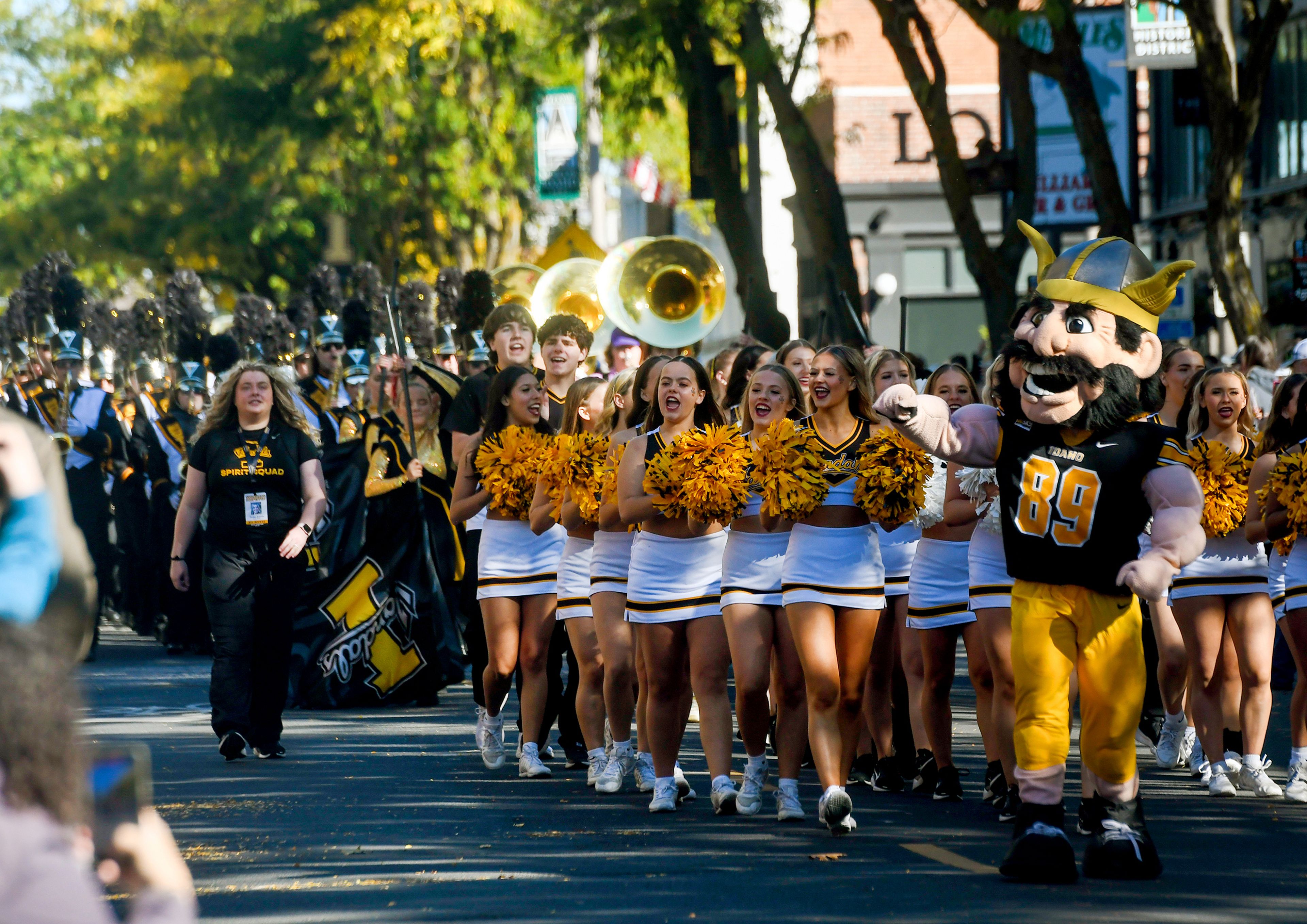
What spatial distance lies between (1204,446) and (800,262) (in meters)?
18.9

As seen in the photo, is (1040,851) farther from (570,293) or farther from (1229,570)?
(570,293)

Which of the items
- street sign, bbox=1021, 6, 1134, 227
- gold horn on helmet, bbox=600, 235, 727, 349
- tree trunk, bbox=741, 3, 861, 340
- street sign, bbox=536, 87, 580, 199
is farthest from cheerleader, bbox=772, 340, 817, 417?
street sign, bbox=536, 87, 580, 199

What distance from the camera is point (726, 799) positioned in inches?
332

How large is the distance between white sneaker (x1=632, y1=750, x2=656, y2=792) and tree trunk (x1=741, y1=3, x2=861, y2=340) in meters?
9.36

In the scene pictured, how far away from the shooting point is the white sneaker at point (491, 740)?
1002 centimetres

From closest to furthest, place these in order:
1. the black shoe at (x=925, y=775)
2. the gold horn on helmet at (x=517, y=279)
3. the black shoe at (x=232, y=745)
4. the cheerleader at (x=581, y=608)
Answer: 1. the black shoe at (x=925, y=775)
2. the cheerleader at (x=581, y=608)
3. the black shoe at (x=232, y=745)
4. the gold horn on helmet at (x=517, y=279)

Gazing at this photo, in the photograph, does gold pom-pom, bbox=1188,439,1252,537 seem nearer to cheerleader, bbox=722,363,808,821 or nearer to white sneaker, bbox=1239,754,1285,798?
white sneaker, bbox=1239,754,1285,798

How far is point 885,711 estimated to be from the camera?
370 inches

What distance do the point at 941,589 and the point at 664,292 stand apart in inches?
339

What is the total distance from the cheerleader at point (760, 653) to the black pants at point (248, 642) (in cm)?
304

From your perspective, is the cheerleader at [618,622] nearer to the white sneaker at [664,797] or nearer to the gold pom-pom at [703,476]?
the white sneaker at [664,797]

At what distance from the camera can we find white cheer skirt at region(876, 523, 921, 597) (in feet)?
30.7

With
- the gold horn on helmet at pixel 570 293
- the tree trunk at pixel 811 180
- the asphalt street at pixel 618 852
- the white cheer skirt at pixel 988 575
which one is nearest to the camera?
the asphalt street at pixel 618 852

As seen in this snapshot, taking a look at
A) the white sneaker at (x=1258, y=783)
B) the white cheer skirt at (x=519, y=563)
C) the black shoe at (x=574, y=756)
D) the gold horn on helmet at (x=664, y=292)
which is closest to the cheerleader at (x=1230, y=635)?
the white sneaker at (x=1258, y=783)
